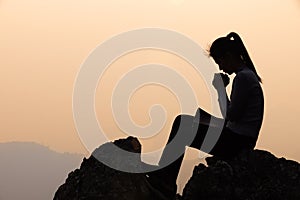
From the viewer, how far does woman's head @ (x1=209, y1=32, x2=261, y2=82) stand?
108cm

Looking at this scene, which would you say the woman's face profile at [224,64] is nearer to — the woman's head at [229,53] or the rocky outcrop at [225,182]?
the woman's head at [229,53]

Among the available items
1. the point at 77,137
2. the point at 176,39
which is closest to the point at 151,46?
the point at 176,39

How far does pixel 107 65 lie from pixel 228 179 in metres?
0.66

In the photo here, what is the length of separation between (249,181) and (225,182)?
0.05m

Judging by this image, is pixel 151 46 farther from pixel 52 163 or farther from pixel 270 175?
pixel 270 175

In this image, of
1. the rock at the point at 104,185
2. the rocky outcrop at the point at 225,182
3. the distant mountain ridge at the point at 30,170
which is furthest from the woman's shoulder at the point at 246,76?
the distant mountain ridge at the point at 30,170

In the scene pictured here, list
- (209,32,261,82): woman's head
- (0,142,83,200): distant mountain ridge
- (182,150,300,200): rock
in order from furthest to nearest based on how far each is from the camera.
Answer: (0,142,83,200): distant mountain ridge < (209,32,261,82): woman's head < (182,150,300,200): rock

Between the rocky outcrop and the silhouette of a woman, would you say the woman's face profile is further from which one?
the rocky outcrop

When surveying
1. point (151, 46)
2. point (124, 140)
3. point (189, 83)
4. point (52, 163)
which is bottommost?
point (52, 163)

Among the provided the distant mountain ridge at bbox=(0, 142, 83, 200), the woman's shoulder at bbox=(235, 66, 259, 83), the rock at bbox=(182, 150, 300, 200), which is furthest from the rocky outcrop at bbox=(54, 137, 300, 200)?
the distant mountain ridge at bbox=(0, 142, 83, 200)

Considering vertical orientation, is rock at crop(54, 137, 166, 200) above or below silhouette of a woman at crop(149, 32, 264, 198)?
below

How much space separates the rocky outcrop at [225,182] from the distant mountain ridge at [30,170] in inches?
25.1

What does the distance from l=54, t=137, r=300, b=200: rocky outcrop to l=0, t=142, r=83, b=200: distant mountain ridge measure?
64cm

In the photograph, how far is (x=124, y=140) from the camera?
108 cm
